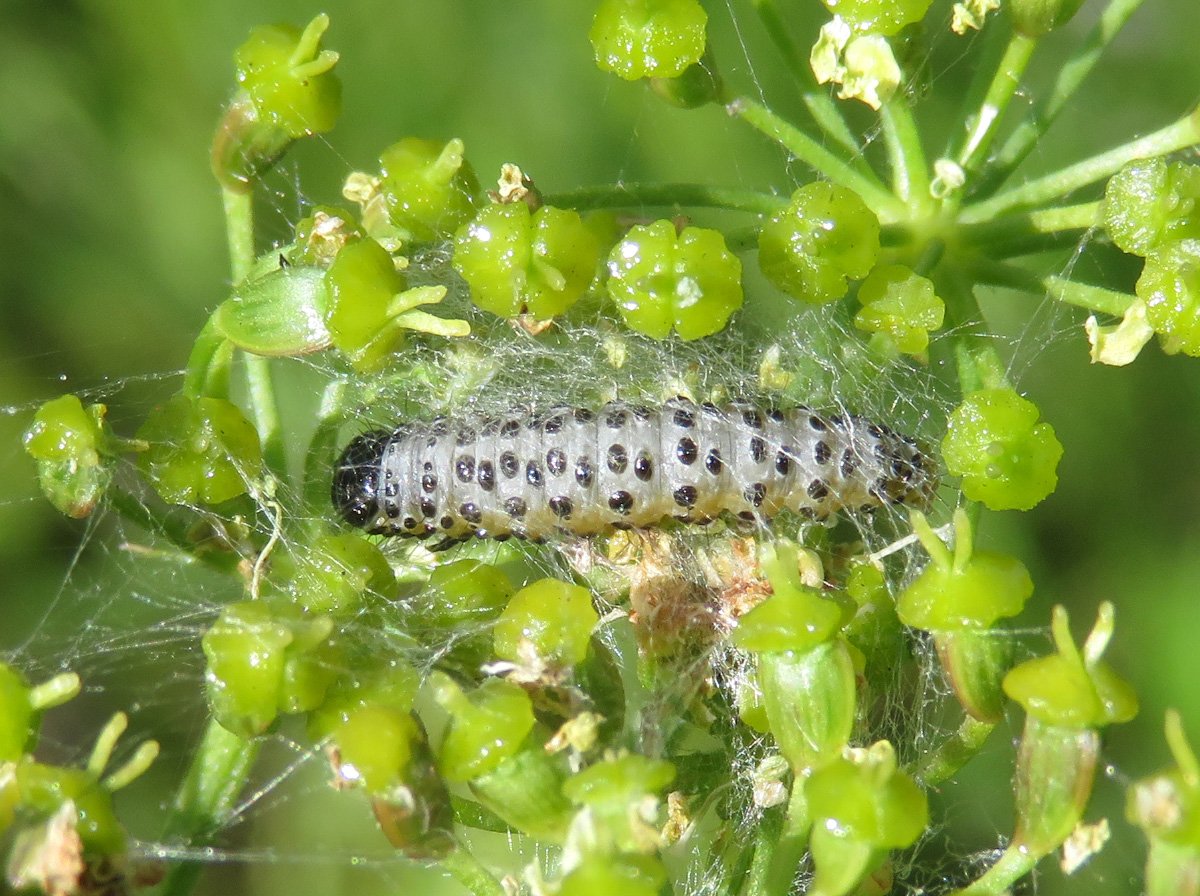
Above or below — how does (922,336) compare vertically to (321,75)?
below

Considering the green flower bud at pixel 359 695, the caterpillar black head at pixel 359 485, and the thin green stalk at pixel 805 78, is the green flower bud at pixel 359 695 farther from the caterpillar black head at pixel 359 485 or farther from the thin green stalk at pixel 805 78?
the thin green stalk at pixel 805 78

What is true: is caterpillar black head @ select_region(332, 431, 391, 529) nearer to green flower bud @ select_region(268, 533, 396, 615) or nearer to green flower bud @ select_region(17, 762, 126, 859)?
green flower bud @ select_region(268, 533, 396, 615)

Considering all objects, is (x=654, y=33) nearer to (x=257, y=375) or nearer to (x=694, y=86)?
(x=694, y=86)

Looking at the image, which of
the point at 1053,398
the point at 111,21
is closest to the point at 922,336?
the point at 1053,398

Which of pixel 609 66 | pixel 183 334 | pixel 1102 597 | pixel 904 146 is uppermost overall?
pixel 609 66

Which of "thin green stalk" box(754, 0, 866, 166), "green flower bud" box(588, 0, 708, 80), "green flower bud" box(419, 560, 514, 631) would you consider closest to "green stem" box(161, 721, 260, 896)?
"green flower bud" box(419, 560, 514, 631)

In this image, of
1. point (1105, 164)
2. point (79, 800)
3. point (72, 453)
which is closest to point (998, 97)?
point (1105, 164)

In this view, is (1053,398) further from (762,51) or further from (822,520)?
(822,520)

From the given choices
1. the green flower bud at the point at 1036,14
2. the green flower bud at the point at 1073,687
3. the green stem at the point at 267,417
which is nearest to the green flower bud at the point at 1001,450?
the green flower bud at the point at 1073,687
